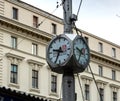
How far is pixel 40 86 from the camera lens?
43531 mm

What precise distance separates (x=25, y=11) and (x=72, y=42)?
35329 mm

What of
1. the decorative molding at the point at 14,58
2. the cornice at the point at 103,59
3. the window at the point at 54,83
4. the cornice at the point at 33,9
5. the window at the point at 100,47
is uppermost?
the cornice at the point at 33,9

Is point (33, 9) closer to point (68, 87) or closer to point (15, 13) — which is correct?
point (15, 13)

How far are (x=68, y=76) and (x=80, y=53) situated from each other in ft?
1.26

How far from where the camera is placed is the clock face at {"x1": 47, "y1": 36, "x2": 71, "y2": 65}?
23.9 ft

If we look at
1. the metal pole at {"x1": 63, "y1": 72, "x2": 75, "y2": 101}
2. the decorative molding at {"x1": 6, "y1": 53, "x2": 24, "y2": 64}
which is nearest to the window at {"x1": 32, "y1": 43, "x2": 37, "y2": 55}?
the decorative molding at {"x1": 6, "y1": 53, "x2": 24, "y2": 64}

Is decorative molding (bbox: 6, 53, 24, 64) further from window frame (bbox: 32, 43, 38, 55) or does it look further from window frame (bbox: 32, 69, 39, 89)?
window frame (bbox: 32, 69, 39, 89)

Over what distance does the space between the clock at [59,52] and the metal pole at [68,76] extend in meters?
0.16

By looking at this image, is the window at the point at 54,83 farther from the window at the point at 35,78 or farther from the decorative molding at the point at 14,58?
the decorative molding at the point at 14,58

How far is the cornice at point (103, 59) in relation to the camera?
166ft

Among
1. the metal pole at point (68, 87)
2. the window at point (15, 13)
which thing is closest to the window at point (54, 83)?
the window at point (15, 13)

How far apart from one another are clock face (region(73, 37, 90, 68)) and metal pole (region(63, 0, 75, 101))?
0.71 ft

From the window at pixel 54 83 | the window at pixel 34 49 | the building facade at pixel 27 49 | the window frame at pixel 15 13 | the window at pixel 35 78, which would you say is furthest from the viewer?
the window at pixel 54 83

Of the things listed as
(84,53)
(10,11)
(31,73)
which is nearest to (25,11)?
(10,11)
